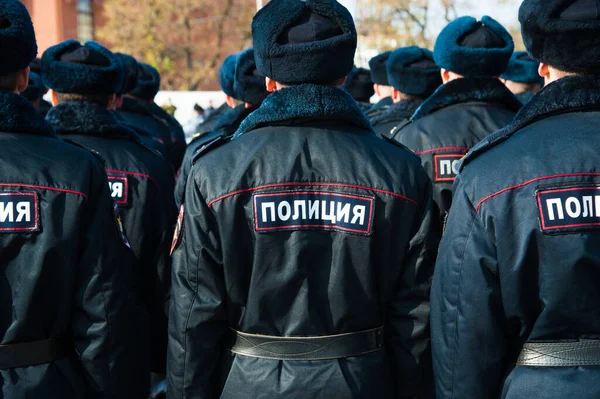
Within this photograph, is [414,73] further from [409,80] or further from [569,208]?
[569,208]

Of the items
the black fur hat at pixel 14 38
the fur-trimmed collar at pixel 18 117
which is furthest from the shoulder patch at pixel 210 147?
the black fur hat at pixel 14 38

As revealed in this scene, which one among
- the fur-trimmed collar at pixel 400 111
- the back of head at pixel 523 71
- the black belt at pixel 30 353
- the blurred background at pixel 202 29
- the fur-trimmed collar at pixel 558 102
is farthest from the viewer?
the blurred background at pixel 202 29

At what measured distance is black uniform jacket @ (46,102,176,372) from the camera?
13.3ft

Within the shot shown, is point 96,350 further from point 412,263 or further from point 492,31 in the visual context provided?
point 492,31

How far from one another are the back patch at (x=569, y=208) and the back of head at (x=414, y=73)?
3873 millimetres

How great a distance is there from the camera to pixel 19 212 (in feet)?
8.79

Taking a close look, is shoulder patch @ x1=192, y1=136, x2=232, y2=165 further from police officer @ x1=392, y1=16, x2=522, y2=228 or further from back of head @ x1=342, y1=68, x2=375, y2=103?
back of head @ x1=342, y1=68, x2=375, y2=103

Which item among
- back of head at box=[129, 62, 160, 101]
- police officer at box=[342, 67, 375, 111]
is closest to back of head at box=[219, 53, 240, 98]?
back of head at box=[129, 62, 160, 101]

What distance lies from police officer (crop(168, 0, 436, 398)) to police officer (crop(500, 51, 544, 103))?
4.39 metres

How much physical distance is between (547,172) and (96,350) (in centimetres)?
169

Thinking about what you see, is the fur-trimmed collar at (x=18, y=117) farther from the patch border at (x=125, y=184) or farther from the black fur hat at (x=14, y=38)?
the patch border at (x=125, y=184)

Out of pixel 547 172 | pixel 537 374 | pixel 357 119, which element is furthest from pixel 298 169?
pixel 537 374

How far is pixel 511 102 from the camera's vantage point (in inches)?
191

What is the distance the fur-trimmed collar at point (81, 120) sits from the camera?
4.02 meters
